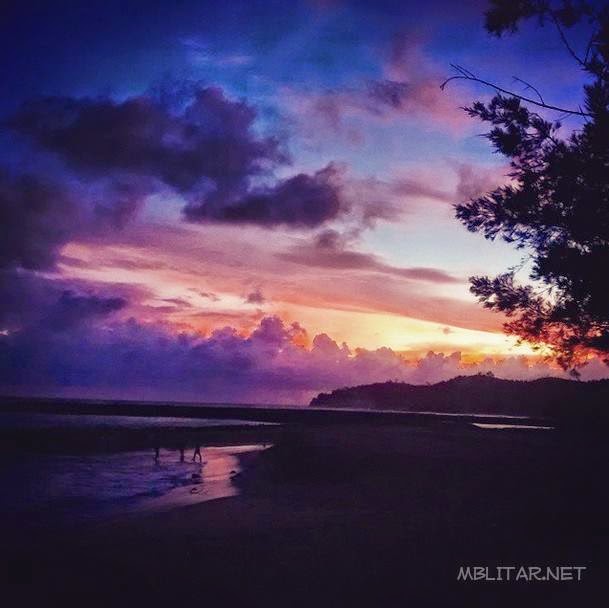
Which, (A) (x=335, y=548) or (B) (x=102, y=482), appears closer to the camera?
(A) (x=335, y=548)

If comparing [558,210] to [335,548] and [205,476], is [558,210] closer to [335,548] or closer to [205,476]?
[335,548]

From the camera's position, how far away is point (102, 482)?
1767 centimetres

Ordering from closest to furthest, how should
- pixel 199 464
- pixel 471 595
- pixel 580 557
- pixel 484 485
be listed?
pixel 471 595 < pixel 580 557 < pixel 484 485 < pixel 199 464

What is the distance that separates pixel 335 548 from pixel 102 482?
471 inches

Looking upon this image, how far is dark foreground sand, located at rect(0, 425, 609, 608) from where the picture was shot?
7.05 meters

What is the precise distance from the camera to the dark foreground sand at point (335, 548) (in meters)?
7.05

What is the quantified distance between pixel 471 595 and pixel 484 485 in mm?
9180

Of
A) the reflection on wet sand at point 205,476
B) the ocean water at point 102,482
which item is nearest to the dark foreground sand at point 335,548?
the reflection on wet sand at point 205,476

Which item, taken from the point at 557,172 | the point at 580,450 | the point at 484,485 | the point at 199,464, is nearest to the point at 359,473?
the point at 484,485

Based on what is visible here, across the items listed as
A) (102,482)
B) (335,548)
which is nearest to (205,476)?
(102,482)

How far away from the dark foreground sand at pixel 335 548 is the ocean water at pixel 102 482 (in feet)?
4.96

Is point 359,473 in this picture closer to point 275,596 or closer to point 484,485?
point 484,485

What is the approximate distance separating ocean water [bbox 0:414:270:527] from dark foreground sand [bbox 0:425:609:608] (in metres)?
1.51

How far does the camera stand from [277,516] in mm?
11609
